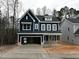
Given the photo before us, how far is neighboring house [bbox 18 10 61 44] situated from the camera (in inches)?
2146

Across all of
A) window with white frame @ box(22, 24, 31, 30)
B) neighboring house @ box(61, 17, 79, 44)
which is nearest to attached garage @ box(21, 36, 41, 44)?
Answer: window with white frame @ box(22, 24, 31, 30)

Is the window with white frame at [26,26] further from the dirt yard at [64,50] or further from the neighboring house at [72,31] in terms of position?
the dirt yard at [64,50]

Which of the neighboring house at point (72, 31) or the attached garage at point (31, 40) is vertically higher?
the neighboring house at point (72, 31)

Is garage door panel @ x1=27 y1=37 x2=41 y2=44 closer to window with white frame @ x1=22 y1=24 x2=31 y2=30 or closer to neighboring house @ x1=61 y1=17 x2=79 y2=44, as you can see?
window with white frame @ x1=22 y1=24 x2=31 y2=30

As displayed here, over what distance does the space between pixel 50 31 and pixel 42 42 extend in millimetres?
3610

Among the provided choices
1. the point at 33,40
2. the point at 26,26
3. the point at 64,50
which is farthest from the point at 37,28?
the point at 64,50

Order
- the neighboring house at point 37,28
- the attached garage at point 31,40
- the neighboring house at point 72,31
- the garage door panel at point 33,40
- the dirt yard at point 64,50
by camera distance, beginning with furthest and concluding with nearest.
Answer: the garage door panel at point 33,40 → the attached garage at point 31,40 → the neighboring house at point 37,28 → the neighboring house at point 72,31 → the dirt yard at point 64,50

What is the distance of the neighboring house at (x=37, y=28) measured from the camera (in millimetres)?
54500

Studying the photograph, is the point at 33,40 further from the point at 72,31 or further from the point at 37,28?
the point at 72,31

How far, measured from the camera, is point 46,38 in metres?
58.8

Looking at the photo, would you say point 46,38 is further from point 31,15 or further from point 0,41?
point 0,41

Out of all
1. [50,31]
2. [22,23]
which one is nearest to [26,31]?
[22,23]

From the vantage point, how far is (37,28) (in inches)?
2218

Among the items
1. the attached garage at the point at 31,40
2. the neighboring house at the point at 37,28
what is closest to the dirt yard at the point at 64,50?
the neighboring house at the point at 37,28
